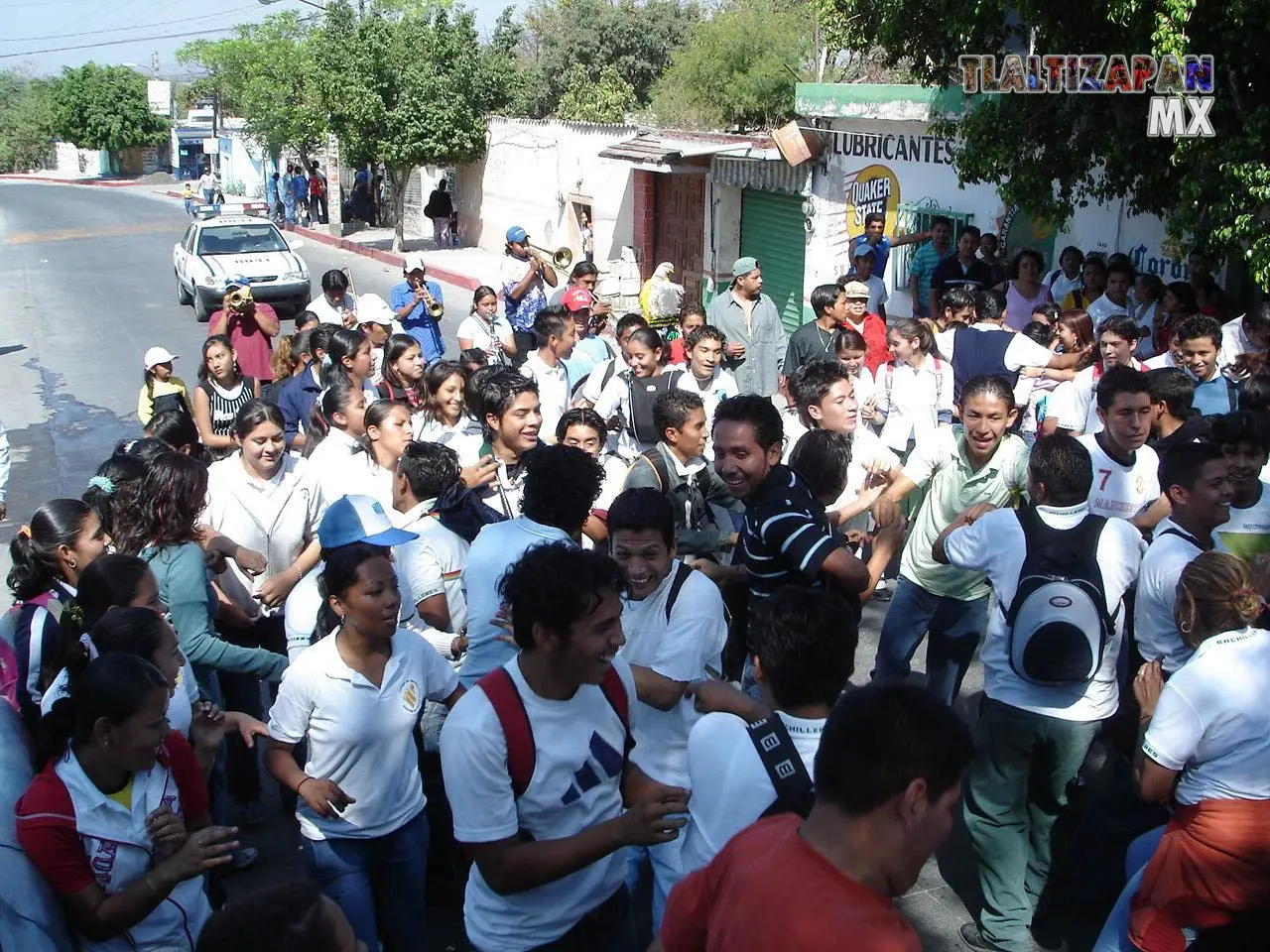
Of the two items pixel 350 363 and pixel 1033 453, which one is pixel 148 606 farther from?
pixel 350 363

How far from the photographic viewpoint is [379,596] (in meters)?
3.46

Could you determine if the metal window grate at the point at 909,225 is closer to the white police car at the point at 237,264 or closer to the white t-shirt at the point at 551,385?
the white t-shirt at the point at 551,385

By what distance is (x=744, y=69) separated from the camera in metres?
27.9

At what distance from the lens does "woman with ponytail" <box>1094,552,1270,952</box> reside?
10.9 ft

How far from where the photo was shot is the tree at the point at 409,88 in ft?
86.7

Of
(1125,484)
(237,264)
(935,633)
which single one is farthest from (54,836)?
(237,264)

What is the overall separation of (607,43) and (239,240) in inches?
852

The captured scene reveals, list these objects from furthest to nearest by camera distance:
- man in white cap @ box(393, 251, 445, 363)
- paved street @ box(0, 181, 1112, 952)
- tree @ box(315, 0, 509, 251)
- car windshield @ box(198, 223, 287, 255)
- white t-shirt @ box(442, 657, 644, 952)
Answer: tree @ box(315, 0, 509, 251) → car windshield @ box(198, 223, 287, 255) → man in white cap @ box(393, 251, 445, 363) → paved street @ box(0, 181, 1112, 952) → white t-shirt @ box(442, 657, 644, 952)

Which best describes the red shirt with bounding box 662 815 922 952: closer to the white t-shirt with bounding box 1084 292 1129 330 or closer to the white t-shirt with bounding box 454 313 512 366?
the white t-shirt with bounding box 454 313 512 366

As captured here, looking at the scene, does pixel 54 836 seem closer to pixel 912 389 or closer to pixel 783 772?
pixel 783 772

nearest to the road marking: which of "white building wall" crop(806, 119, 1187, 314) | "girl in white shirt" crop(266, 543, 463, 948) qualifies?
"white building wall" crop(806, 119, 1187, 314)

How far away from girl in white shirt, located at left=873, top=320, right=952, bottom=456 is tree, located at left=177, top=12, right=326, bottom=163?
2321 centimetres

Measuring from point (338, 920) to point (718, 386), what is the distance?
507 centimetres

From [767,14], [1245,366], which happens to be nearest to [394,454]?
[1245,366]
